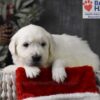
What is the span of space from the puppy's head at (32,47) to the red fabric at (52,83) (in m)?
0.12

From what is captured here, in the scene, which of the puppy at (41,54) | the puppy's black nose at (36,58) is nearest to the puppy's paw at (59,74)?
the puppy at (41,54)

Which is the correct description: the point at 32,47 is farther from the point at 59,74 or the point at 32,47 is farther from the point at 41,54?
the point at 59,74

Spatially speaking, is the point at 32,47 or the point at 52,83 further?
the point at 32,47

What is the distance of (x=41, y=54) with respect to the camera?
4.69 ft

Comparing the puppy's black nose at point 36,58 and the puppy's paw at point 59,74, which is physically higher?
the puppy's black nose at point 36,58

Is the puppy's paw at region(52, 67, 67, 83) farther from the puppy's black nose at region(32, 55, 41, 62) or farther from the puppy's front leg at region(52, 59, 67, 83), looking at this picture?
the puppy's black nose at region(32, 55, 41, 62)

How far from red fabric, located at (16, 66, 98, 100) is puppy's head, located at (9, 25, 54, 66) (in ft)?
0.38

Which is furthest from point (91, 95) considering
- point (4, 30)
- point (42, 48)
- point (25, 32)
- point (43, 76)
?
point (4, 30)

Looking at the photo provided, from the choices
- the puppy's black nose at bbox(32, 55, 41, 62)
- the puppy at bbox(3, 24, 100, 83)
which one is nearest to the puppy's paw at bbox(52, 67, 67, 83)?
the puppy at bbox(3, 24, 100, 83)

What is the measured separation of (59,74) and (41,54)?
0.58 ft

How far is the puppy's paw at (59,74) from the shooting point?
129 centimetres

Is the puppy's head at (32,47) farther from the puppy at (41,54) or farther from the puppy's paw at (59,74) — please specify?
the puppy's paw at (59,74)

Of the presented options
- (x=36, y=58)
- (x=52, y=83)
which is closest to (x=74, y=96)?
(x=52, y=83)

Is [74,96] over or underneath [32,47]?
underneath
